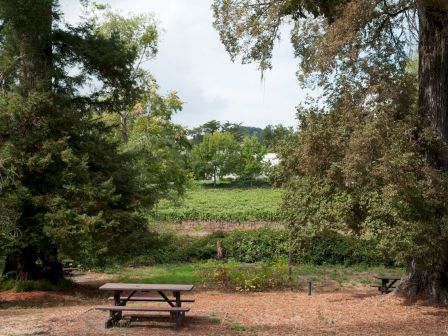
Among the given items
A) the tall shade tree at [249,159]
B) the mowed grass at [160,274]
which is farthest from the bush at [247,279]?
the tall shade tree at [249,159]

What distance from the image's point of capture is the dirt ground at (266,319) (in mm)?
9079

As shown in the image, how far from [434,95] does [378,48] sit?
1.57 m

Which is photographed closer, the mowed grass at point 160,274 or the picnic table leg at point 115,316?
the picnic table leg at point 115,316

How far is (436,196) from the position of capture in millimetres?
10148

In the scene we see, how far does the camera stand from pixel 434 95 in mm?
11438

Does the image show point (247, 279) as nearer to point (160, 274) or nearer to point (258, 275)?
point (258, 275)

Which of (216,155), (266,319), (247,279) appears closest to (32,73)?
(247,279)

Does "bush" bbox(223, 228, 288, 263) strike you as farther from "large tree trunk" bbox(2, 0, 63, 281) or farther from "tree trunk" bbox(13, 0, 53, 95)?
"tree trunk" bbox(13, 0, 53, 95)

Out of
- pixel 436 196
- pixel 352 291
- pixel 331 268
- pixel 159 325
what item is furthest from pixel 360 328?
pixel 331 268

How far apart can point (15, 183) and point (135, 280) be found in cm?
693

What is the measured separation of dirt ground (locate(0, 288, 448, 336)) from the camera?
29.8 ft

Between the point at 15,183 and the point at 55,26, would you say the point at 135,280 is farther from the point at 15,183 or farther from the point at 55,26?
the point at 55,26

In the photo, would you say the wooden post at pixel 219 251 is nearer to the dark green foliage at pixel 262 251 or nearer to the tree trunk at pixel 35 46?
the dark green foliage at pixel 262 251

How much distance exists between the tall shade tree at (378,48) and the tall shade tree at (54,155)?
16.6 ft
